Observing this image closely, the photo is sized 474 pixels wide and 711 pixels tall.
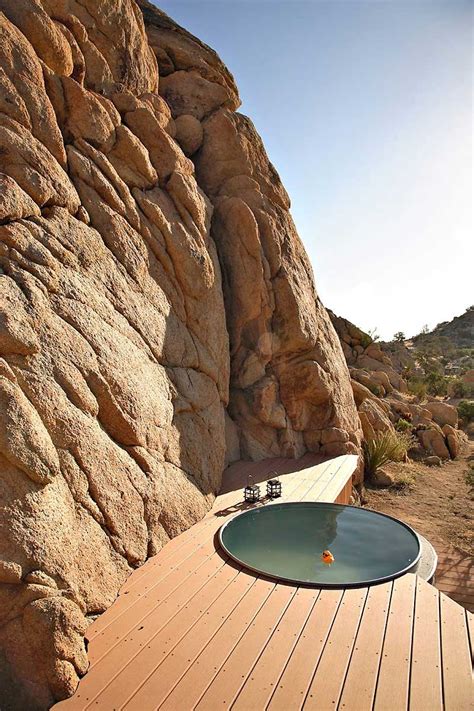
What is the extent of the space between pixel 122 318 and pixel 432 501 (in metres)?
9.36

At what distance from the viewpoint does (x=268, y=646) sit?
4.25 m

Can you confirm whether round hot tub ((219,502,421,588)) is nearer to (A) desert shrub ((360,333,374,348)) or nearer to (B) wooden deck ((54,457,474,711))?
(B) wooden deck ((54,457,474,711))

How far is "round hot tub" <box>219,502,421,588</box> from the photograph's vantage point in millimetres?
5902

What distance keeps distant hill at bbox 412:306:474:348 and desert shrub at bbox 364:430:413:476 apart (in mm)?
36735

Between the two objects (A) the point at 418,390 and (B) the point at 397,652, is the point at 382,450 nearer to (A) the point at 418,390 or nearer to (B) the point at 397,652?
(B) the point at 397,652

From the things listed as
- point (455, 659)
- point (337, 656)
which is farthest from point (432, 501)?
point (337, 656)

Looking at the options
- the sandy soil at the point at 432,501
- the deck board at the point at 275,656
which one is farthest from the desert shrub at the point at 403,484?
the deck board at the point at 275,656

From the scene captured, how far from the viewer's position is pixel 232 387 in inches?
422

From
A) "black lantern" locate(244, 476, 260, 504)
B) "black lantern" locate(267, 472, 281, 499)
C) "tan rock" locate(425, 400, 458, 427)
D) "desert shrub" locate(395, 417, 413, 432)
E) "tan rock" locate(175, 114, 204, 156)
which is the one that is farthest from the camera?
"tan rock" locate(425, 400, 458, 427)

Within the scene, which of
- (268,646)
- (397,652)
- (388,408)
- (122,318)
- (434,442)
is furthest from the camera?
(388,408)

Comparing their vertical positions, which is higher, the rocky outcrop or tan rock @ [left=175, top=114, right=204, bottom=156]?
tan rock @ [left=175, top=114, right=204, bottom=156]

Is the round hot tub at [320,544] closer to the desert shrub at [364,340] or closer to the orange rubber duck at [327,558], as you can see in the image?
the orange rubber duck at [327,558]

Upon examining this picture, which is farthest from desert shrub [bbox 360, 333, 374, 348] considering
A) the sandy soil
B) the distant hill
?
the distant hill

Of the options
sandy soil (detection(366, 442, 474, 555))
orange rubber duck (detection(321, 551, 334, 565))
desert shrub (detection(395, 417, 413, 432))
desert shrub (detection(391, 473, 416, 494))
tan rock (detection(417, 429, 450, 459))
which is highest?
desert shrub (detection(395, 417, 413, 432))
